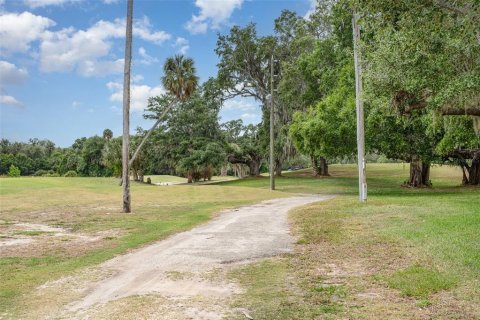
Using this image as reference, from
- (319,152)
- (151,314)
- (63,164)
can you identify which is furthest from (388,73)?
(63,164)

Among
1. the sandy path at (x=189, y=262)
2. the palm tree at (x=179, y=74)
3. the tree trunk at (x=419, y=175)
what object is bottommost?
the sandy path at (x=189, y=262)

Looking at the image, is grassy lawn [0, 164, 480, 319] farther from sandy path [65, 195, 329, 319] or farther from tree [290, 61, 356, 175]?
tree [290, 61, 356, 175]

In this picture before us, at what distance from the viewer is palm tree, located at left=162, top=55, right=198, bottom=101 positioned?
3506cm

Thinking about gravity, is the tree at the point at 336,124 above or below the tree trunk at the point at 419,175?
above

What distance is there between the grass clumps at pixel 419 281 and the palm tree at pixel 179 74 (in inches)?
1158

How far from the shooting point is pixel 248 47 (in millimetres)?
52562

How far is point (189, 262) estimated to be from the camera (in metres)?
9.02

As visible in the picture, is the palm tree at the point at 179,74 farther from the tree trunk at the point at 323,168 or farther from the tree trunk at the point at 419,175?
the tree trunk at the point at 323,168

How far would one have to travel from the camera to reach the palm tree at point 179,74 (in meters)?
35.1

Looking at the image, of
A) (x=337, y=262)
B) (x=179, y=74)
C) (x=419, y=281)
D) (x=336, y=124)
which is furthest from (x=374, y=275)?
(x=179, y=74)

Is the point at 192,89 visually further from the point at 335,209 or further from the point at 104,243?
the point at 104,243

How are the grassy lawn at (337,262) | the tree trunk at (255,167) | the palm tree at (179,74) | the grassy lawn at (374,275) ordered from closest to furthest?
the grassy lawn at (374,275) → the grassy lawn at (337,262) → the palm tree at (179,74) → the tree trunk at (255,167)

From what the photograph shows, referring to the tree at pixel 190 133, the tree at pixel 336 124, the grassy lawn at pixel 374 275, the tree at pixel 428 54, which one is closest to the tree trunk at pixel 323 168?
the tree at pixel 190 133

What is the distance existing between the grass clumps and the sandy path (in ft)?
8.69
